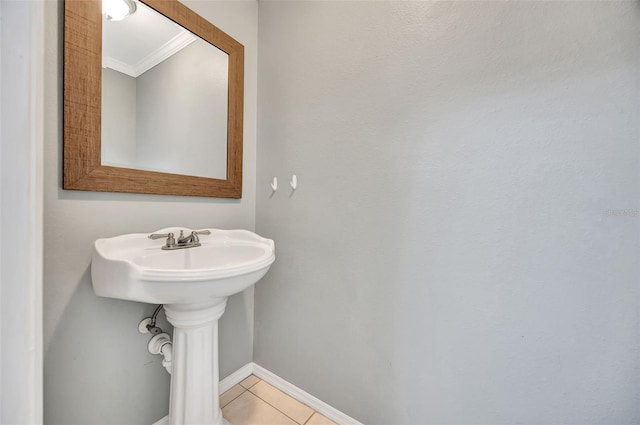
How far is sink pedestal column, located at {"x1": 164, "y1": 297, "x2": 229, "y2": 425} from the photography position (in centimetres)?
86

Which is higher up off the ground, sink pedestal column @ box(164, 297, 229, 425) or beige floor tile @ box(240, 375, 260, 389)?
sink pedestal column @ box(164, 297, 229, 425)

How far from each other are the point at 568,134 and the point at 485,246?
39cm

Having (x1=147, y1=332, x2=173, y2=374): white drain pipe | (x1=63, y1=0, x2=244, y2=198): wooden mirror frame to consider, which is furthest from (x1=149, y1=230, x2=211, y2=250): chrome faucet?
(x1=147, y1=332, x2=173, y2=374): white drain pipe

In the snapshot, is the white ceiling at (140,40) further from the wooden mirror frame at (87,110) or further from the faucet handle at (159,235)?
the faucet handle at (159,235)

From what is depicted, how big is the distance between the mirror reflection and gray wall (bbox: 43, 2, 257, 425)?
0.42 ft

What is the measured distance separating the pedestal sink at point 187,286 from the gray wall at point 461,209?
1.26ft

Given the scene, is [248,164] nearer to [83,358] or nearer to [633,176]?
[83,358]

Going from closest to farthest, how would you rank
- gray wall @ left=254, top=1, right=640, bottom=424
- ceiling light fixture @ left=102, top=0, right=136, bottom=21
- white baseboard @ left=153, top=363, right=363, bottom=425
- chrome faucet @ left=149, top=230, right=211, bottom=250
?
gray wall @ left=254, top=1, right=640, bottom=424, ceiling light fixture @ left=102, top=0, right=136, bottom=21, chrome faucet @ left=149, top=230, right=211, bottom=250, white baseboard @ left=153, top=363, right=363, bottom=425

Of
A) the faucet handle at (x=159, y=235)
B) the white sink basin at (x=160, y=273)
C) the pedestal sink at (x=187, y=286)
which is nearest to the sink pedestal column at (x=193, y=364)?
the pedestal sink at (x=187, y=286)

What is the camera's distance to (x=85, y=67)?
0.77 metres

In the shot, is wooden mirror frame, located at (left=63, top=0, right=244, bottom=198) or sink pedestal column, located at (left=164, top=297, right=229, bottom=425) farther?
sink pedestal column, located at (left=164, top=297, right=229, bottom=425)

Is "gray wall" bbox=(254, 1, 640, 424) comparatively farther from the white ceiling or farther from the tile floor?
the white ceiling

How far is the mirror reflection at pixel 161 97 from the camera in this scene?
85 centimetres

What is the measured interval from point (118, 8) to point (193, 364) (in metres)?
1.33
